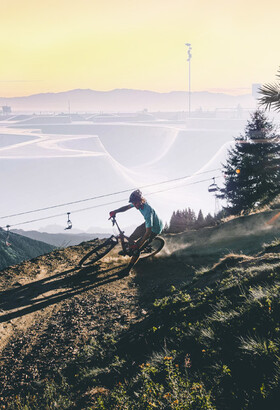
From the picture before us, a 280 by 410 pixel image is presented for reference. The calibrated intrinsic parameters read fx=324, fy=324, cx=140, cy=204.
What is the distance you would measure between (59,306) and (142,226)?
3871 mm

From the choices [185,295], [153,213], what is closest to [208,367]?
[185,295]

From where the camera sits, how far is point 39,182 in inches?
7751

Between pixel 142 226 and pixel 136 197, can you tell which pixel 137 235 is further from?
pixel 136 197

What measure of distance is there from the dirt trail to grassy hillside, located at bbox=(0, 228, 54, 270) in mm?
25755

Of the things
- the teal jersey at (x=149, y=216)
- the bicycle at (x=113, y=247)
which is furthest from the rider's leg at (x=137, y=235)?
the teal jersey at (x=149, y=216)

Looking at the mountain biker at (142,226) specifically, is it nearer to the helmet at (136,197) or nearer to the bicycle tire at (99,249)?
the helmet at (136,197)

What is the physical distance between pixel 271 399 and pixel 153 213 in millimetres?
6832

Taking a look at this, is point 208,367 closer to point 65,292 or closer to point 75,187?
point 65,292

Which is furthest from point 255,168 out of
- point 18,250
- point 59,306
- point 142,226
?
point 18,250

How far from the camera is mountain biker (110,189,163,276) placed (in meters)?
10.2

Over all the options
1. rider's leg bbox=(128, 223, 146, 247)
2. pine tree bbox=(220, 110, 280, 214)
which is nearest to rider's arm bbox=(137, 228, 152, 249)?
rider's leg bbox=(128, 223, 146, 247)

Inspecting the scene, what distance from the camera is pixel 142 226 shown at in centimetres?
1129

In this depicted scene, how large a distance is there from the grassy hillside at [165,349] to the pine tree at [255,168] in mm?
23034

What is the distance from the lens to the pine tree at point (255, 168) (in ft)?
102
